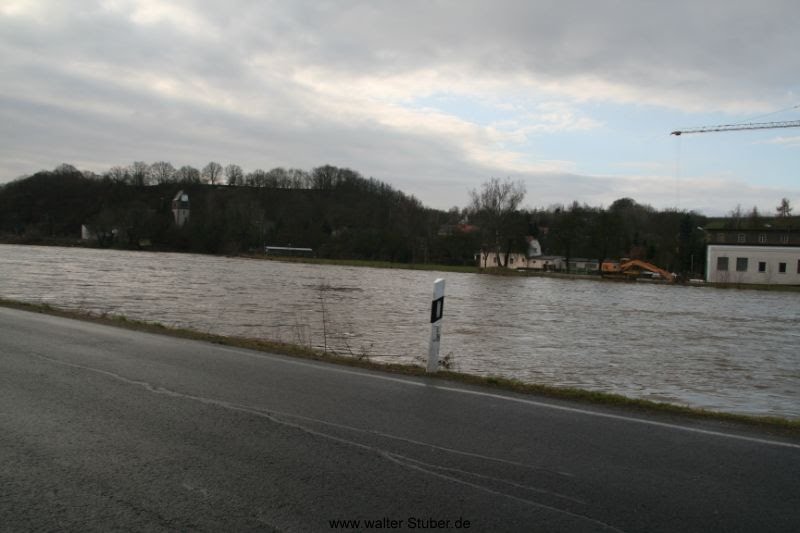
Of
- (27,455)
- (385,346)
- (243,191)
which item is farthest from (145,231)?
(27,455)

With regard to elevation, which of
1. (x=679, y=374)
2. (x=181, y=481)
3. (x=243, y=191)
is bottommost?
(x=679, y=374)

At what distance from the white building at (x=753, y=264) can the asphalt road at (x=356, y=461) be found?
78583 millimetres

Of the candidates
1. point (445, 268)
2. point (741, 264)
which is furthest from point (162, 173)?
point (741, 264)

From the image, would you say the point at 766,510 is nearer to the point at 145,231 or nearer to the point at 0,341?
the point at 0,341

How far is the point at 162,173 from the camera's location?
182m

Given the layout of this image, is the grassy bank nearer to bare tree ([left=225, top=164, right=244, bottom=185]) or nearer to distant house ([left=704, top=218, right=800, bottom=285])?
distant house ([left=704, top=218, right=800, bottom=285])

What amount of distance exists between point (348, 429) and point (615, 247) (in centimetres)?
10322

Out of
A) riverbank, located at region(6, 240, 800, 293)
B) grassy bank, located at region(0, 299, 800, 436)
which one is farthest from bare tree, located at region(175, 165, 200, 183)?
grassy bank, located at region(0, 299, 800, 436)

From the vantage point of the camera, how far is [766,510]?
13.6 ft

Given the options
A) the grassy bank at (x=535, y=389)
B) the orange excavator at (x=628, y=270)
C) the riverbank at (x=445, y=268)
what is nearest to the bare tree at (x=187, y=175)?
the riverbank at (x=445, y=268)

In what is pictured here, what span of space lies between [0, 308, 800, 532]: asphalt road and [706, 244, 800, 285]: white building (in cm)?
7858

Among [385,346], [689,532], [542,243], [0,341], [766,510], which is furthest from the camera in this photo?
[542,243]

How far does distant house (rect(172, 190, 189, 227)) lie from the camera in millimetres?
156750

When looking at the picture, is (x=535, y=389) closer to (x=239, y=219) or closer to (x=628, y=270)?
(x=628, y=270)
